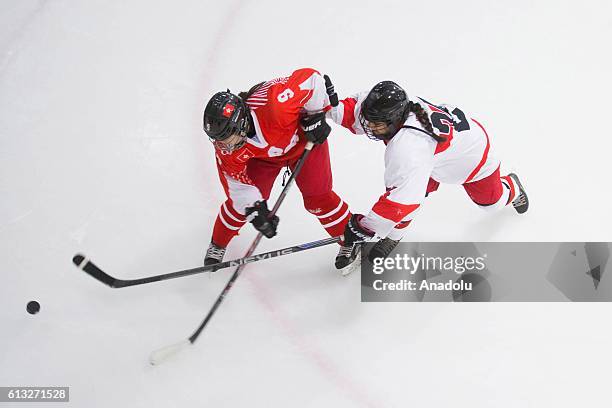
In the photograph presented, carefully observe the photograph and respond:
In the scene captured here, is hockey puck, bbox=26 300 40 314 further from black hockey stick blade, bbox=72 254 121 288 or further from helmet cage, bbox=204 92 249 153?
helmet cage, bbox=204 92 249 153

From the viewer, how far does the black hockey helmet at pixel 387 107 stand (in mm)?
2324

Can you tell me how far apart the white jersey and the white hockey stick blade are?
931mm

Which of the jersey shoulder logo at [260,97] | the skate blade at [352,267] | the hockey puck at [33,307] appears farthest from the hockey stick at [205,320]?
the hockey puck at [33,307]

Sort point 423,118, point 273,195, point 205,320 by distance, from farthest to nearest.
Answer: point 273,195
point 205,320
point 423,118

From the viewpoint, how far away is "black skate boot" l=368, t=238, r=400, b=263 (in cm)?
289

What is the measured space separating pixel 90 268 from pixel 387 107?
1319 millimetres

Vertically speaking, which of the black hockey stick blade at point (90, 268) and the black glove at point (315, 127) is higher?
the black glove at point (315, 127)

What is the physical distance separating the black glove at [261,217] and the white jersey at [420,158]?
39 centimetres

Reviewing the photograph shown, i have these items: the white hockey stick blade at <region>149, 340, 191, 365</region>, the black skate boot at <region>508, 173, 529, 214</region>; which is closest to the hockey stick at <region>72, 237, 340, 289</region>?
the white hockey stick blade at <region>149, 340, 191, 365</region>

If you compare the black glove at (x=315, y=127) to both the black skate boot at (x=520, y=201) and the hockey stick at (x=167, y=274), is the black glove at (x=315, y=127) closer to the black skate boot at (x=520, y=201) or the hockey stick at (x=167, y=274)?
the hockey stick at (x=167, y=274)

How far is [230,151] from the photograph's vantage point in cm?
242

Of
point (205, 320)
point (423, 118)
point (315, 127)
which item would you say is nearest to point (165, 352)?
point (205, 320)

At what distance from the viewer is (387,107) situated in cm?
232

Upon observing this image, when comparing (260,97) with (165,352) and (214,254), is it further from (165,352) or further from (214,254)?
(165,352)
